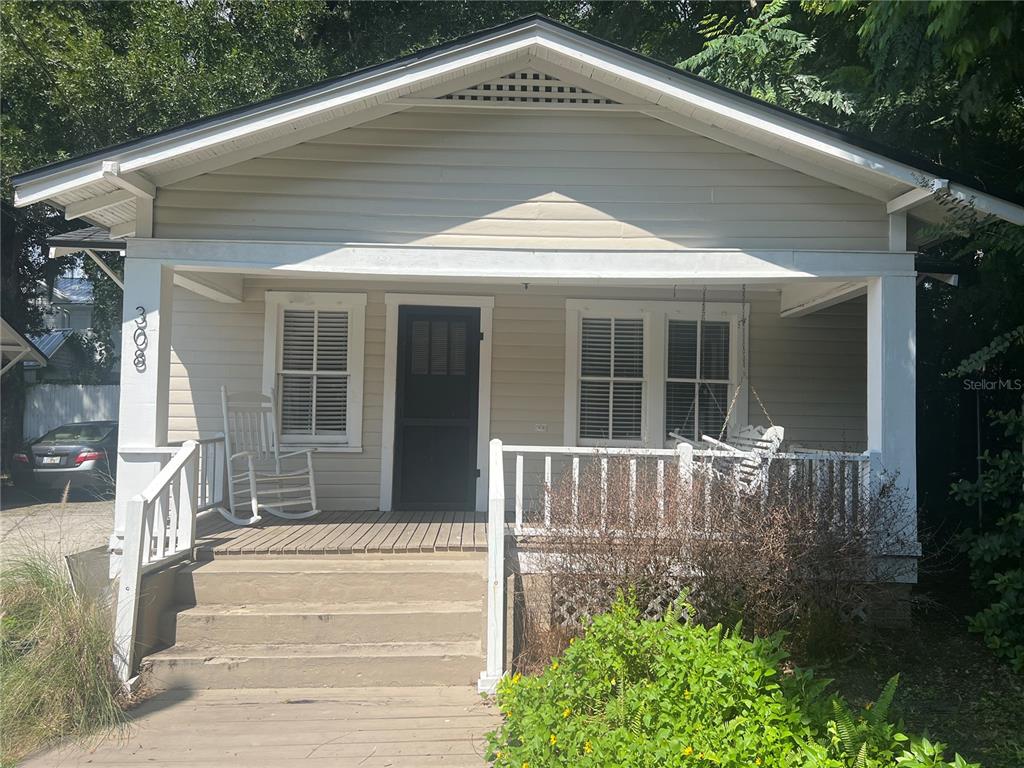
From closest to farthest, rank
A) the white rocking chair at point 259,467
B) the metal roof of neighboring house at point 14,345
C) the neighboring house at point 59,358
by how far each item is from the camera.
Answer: the white rocking chair at point 259,467, the metal roof of neighboring house at point 14,345, the neighboring house at point 59,358

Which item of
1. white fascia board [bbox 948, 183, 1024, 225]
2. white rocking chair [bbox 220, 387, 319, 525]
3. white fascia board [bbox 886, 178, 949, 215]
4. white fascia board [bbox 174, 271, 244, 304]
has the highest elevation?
white fascia board [bbox 886, 178, 949, 215]

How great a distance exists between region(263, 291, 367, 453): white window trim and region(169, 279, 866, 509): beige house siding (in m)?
0.07

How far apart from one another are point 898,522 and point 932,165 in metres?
2.58

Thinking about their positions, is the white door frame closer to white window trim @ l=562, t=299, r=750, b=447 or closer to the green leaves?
white window trim @ l=562, t=299, r=750, b=447

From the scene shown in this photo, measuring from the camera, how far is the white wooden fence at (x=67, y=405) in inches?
892

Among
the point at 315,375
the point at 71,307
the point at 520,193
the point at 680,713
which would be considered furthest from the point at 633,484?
the point at 71,307

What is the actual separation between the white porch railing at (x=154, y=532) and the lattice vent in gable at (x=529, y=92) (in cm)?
351

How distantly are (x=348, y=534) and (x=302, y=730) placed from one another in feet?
7.46

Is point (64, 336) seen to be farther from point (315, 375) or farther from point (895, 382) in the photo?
point (895, 382)

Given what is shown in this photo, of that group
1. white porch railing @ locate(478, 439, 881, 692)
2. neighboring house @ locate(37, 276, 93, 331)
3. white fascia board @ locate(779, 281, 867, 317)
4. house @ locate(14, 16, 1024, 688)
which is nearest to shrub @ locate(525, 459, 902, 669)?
white porch railing @ locate(478, 439, 881, 692)

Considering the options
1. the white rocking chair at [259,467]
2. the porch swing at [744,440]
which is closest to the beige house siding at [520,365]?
the porch swing at [744,440]

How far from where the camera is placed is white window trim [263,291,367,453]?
823 cm

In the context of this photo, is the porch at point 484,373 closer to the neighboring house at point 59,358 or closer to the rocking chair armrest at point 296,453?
the rocking chair armrest at point 296,453

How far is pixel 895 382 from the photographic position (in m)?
6.10
